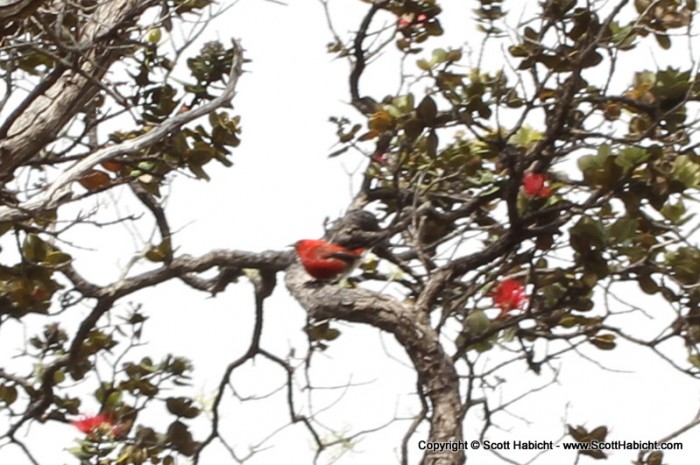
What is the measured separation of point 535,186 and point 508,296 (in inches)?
12.7

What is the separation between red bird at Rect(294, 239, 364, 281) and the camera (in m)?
2.66

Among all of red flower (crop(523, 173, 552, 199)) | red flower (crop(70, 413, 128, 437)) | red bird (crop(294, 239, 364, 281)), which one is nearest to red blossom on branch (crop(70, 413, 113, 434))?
red flower (crop(70, 413, 128, 437))

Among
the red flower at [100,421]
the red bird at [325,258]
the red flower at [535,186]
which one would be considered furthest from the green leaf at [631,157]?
the red flower at [100,421]

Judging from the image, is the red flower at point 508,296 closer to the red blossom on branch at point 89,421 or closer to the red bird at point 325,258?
the red bird at point 325,258

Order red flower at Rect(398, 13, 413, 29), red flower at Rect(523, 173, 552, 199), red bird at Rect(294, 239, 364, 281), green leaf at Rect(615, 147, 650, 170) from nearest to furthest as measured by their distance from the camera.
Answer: green leaf at Rect(615, 147, 650, 170) < red flower at Rect(523, 173, 552, 199) < red bird at Rect(294, 239, 364, 281) < red flower at Rect(398, 13, 413, 29)

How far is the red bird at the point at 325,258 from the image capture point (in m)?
2.66

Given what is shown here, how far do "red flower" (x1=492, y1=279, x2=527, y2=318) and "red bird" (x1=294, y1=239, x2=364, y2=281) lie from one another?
15.4 inches

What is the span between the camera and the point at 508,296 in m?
2.70

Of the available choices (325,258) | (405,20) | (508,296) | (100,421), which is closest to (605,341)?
(508,296)

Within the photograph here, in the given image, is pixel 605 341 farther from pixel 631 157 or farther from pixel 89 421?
pixel 89 421

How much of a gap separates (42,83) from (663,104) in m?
1.49

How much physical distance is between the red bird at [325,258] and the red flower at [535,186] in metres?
0.49

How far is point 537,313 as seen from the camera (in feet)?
8.43

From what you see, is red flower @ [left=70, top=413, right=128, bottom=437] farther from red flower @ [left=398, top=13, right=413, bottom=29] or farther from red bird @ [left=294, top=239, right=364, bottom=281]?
red flower @ [left=398, top=13, right=413, bottom=29]
